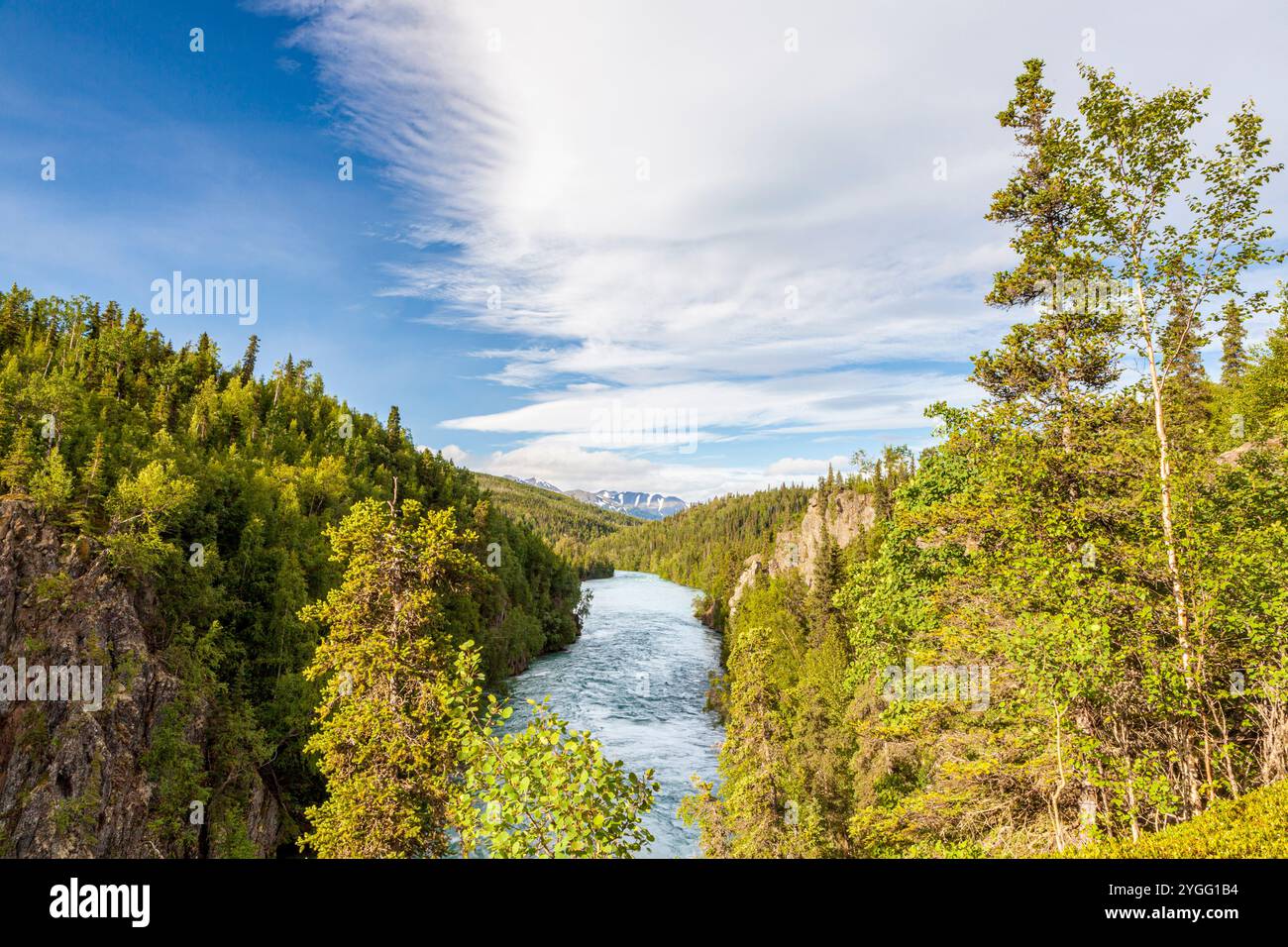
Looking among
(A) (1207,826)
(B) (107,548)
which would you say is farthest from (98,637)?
(A) (1207,826)

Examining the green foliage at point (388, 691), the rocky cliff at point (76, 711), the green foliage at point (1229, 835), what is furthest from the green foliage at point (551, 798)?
the rocky cliff at point (76, 711)

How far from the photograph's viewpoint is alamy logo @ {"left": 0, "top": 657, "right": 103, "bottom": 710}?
86.7 ft

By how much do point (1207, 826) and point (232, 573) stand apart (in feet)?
177

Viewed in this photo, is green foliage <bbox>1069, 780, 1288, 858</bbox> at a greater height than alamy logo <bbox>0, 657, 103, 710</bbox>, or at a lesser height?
greater

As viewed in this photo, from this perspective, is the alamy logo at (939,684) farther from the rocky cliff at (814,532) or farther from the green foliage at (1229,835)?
the rocky cliff at (814,532)

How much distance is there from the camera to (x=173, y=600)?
36.8 metres

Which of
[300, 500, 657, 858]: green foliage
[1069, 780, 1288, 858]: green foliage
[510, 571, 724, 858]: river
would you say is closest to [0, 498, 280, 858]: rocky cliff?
[300, 500, 657, 858]: green foliage

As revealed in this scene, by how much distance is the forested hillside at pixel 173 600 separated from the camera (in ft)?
85.8
